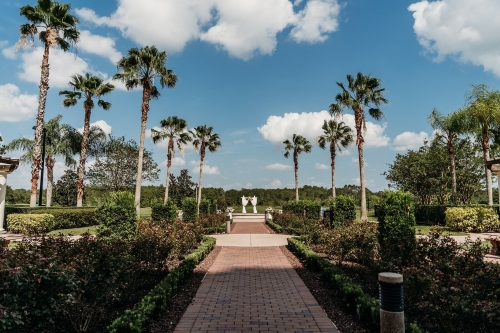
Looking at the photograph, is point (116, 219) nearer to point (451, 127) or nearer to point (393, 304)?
point (393, 304)

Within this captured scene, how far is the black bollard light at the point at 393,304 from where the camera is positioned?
3654mm

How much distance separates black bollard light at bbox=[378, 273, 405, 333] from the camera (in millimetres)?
3654

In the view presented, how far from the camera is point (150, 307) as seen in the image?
4.66m

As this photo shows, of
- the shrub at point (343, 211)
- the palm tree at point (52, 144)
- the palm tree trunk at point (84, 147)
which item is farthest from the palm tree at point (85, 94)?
the shrub at point (343, 211)

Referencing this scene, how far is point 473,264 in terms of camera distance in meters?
4.67

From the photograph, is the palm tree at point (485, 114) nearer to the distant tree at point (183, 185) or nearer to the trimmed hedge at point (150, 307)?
the trimmed hedge at point (150, 307)

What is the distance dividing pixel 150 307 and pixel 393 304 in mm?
3148

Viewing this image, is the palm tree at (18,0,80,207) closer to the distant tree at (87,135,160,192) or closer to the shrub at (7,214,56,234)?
the shrub at (7,214,56,234)

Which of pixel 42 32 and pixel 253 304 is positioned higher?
pixel 42 32

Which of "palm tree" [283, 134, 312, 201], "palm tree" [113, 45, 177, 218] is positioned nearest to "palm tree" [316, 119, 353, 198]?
"palm tree" [283, 134, 312, 201]

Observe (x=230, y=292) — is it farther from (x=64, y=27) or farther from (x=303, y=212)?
(x=64, y=27)

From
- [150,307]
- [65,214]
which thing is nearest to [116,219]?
[150,307]

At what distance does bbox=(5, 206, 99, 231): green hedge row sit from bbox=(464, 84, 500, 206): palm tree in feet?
85.8

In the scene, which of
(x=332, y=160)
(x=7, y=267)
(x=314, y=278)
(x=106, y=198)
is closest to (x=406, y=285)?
(x=314, y=278)
